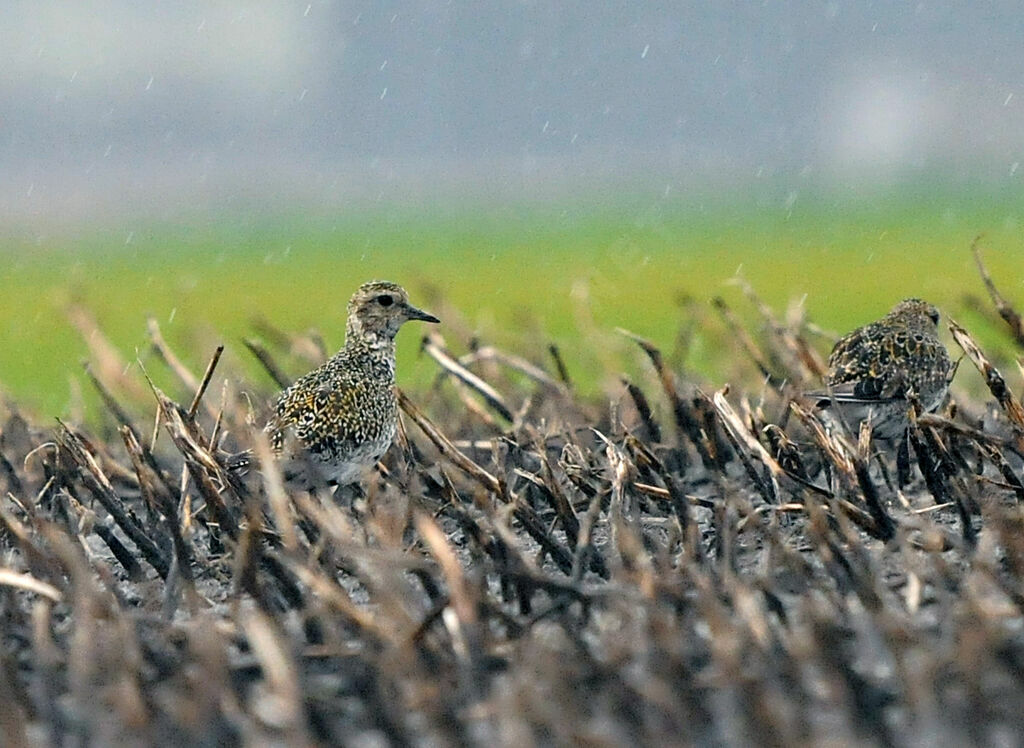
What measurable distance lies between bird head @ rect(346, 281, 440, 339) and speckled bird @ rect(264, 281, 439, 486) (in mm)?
91

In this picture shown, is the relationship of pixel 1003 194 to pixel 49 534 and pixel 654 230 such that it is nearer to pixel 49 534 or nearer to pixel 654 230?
pixel 654 230

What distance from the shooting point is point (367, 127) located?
14450cm

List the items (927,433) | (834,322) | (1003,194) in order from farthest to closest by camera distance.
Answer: (1003,194), (834,322), (927,433)

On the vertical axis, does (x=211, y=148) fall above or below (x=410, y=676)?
above

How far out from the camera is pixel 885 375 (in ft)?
21.3

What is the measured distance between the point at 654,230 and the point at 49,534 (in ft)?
160

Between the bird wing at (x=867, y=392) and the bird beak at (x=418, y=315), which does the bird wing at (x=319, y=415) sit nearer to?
the bird beak at (x=418, y=315)

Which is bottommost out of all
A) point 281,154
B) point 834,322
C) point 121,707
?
point 121,707

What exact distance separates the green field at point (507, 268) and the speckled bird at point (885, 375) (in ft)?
4.19

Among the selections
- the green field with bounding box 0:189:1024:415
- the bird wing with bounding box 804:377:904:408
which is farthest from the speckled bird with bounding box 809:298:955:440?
the green field with bounding box 0:189:1024:415

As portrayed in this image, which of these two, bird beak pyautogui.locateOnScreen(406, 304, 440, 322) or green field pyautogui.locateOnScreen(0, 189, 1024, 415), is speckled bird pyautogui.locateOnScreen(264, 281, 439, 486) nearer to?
bird beak pyautogui.locateOnScreen(406, 304, 440, 322)

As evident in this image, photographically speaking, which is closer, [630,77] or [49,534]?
[49,534]

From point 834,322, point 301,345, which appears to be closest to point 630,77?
point 834,322

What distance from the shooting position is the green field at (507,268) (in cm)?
2473
